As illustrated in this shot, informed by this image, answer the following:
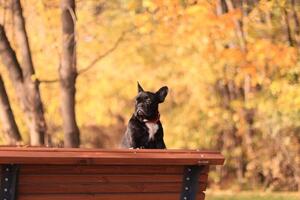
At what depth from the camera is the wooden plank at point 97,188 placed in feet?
16.1

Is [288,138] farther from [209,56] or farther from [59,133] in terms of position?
[59,133]

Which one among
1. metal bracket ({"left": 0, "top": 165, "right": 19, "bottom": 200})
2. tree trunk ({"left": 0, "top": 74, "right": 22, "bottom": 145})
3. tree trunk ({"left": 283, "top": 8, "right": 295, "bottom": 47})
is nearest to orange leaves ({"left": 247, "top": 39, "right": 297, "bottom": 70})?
tree trunk ({"left": 283, "top": 8, "right": 295, "bottom": 47})

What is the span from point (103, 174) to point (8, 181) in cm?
64

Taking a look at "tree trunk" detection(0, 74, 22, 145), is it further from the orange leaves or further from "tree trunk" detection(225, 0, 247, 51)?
"tree trunk" detection(225, 0, 247, 51)

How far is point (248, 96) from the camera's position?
56.1 feet

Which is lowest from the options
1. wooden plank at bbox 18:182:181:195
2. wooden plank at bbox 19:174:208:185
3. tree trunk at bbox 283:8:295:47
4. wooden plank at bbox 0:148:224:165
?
wooden plank at bbox 18:182:181:195

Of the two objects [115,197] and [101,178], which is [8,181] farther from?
[115,197]

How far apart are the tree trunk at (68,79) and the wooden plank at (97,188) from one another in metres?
6.77

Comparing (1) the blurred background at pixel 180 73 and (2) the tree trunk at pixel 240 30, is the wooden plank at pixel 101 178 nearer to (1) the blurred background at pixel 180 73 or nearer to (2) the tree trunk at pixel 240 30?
(1) the blurred background at pixel 180 73

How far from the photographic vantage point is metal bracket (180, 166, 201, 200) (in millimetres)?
5359

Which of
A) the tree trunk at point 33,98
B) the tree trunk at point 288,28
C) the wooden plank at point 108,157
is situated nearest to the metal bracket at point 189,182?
the wooden plank at point 108,157

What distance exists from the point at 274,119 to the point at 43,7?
5.33 m

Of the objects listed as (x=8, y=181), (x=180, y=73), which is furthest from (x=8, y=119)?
(x=180, y=73)

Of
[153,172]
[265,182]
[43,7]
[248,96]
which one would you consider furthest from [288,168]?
[153,172]
